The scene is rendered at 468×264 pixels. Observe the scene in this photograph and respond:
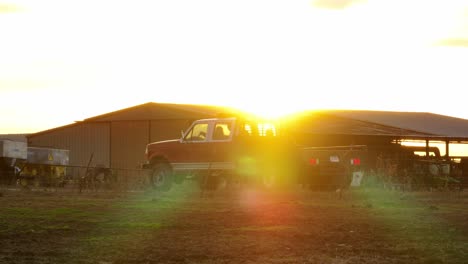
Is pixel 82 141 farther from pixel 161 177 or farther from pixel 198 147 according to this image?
pixel 198 147

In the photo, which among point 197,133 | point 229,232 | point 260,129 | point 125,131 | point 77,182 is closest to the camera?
point 229,232

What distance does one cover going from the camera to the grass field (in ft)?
32.3

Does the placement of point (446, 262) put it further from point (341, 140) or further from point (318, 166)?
point (341, 140)

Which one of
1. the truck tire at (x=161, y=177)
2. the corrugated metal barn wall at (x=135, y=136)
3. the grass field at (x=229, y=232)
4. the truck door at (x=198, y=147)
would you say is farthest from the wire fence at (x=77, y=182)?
the corrugated metal barn wall at (x=135, y=136)

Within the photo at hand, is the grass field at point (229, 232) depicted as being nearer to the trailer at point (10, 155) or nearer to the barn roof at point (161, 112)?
the trailer at point (10, 155)

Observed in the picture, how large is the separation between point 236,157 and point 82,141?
97.1 feet

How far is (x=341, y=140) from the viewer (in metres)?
45.2

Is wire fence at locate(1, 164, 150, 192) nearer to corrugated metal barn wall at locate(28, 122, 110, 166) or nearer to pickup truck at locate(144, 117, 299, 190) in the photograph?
pickup truck at locate(144, 117, 299, 190)

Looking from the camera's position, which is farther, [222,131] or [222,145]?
[222,131]

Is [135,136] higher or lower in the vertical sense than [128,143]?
higher

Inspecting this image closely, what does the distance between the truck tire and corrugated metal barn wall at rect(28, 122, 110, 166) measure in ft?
79.8

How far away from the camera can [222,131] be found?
76.5 feet

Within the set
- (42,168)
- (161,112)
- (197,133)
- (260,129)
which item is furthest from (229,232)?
(161,112)

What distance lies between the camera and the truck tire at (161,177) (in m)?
24.3
